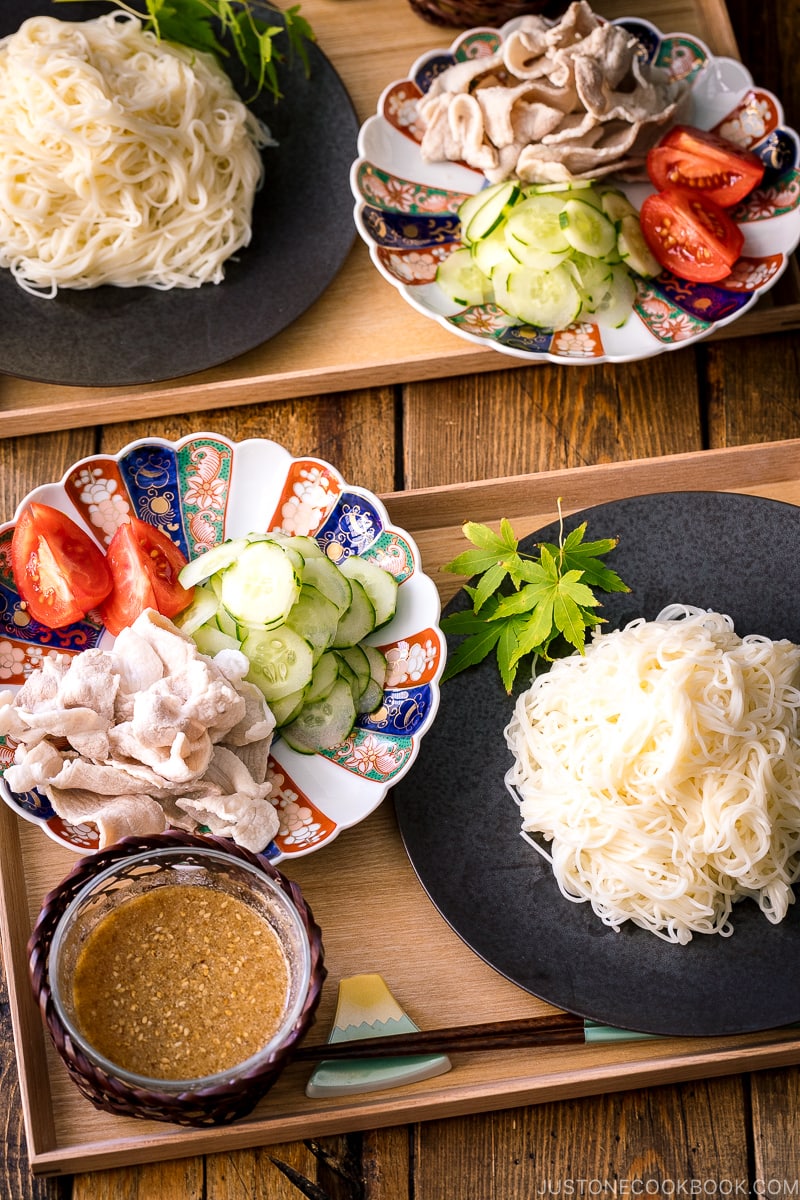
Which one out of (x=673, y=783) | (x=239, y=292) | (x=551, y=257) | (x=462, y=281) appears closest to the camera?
(x=673, y=783)

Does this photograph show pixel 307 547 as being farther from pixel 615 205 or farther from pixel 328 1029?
pixel 615 205

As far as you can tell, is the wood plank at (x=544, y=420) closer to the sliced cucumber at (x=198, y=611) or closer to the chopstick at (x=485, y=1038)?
the sliced cucumber at (x=198, y=611)

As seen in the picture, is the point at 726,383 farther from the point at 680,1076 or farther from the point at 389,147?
the point at 680,1076

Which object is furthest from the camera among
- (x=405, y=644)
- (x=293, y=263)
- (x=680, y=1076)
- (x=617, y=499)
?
(x=293, y=263)

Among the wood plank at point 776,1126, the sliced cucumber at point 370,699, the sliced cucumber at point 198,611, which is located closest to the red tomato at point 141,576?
the sliced cucumber at point 198,611

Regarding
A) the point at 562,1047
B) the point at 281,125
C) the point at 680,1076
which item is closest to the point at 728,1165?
the point at 680,1076

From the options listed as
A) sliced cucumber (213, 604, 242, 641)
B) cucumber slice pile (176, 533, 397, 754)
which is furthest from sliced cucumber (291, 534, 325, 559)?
sliced cucumber (213, 604, 242, 641)

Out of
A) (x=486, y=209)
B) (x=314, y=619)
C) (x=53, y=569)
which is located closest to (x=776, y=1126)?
(x=314, y=619)

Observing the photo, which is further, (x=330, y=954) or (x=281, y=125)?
(x=281, y=125)
